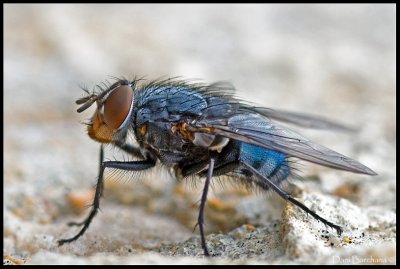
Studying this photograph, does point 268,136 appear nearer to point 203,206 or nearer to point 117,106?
point 203,206

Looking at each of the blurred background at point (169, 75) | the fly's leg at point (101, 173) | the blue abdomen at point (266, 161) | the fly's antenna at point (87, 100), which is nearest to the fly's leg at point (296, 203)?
the blue abdomen at point (266, 161)

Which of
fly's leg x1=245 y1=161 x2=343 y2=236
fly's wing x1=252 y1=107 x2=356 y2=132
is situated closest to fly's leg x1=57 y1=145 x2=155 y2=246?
fly's leg x1=245 y1=161 x2=343 y2=236

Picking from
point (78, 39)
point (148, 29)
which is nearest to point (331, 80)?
point (148, 29)

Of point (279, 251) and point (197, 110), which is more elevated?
point (197, 110)

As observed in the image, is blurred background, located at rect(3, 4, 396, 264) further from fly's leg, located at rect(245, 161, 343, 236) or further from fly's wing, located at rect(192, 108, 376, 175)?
fly's wing, located at rect(192, 108, 376, 175)

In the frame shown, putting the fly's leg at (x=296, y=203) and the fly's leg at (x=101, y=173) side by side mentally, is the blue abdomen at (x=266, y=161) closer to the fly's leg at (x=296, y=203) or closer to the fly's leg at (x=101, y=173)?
the fly's leg at (x=296, y=203)

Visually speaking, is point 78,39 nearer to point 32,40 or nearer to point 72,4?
point 32,40

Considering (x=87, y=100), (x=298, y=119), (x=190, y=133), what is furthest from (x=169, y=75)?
(x=190, y=133)
